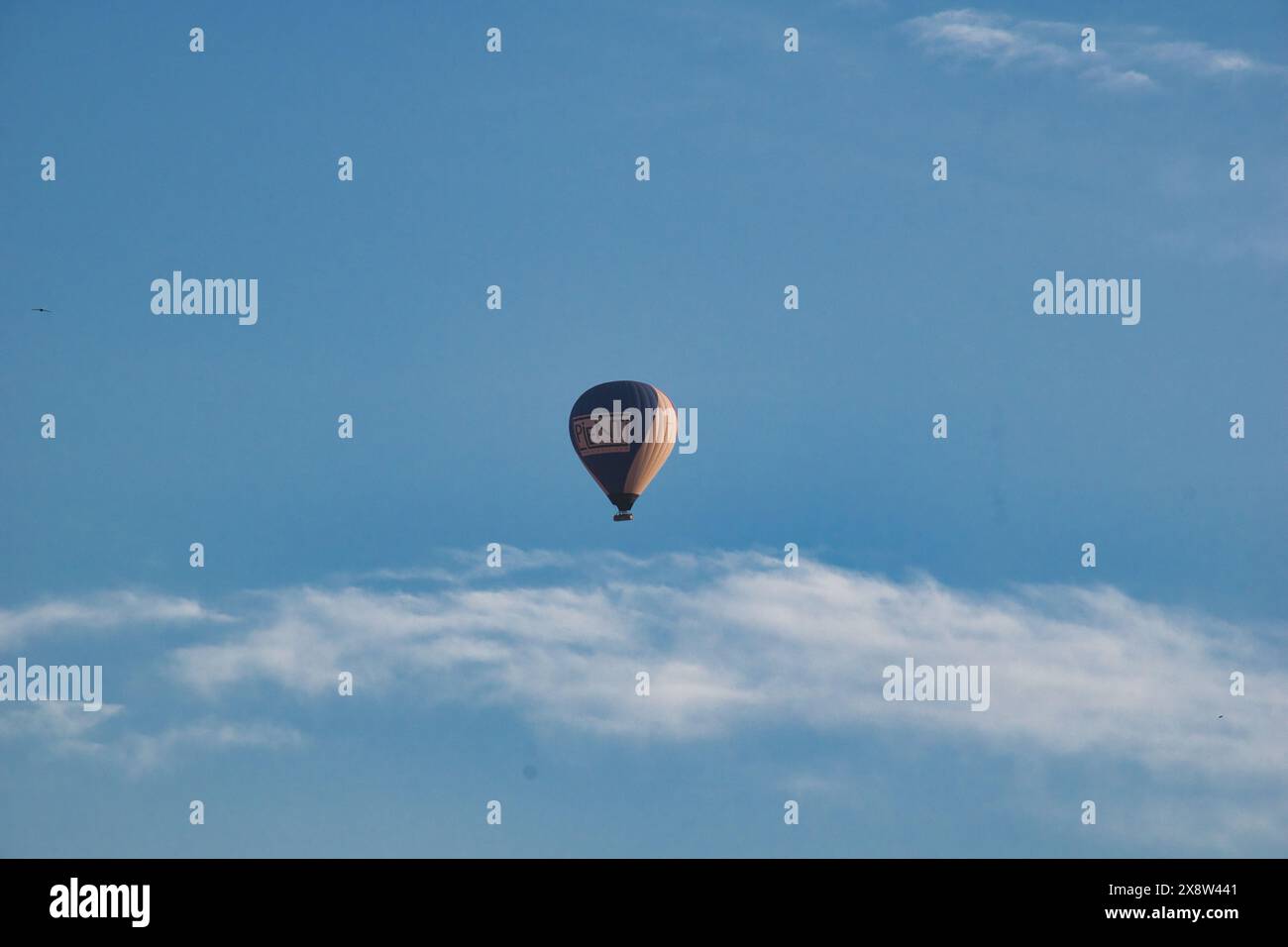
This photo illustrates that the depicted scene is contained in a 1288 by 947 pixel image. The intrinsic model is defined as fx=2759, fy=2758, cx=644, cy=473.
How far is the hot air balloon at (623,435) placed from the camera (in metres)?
106

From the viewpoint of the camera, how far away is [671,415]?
108m

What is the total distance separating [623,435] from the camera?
349 ft

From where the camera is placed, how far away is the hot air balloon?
349 ft
